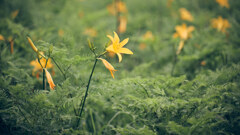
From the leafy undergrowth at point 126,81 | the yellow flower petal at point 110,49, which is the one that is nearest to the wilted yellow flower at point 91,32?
the leafy undergrowth at point 126,81

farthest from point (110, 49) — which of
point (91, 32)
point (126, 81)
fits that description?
point (91, 32)

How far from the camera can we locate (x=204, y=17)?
3602 millimetres

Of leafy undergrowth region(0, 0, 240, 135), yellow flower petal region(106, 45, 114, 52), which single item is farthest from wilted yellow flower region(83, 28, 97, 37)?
yellow flower petal region(106, 45, 114, 52)

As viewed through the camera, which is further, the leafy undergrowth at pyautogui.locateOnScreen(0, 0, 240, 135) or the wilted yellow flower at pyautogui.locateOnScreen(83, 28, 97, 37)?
the wilted yellow flower at pyautogui.locateOnScreen(83, 28, 97, 37)

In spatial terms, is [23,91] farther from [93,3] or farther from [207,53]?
[93,3]

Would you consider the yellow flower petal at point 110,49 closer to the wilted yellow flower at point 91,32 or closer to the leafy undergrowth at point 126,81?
the leafy undergrowth at point 126,81

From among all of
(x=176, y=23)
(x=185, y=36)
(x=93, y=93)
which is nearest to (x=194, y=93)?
(x=93, y=93)

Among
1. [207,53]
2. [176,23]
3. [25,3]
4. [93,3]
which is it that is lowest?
[207,53]

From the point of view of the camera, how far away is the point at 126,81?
1567mm

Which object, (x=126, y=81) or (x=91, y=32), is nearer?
(x=126, y=81)

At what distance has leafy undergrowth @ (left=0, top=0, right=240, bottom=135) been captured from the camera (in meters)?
1.39

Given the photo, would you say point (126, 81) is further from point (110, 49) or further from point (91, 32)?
point (91, 32)

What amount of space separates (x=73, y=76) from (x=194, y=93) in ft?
3.71

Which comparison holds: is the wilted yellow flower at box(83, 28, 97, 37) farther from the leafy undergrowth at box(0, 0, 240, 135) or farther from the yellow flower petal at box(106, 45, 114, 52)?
the yellow flower petal at box(106, 45, 114, 52)
